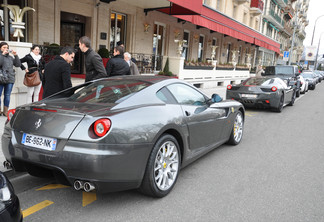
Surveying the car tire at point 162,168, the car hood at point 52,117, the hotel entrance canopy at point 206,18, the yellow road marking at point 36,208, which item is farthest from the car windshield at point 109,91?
the hotel entrance canopy at point 206,18

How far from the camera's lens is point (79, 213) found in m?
3.10

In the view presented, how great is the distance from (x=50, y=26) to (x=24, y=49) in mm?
3314

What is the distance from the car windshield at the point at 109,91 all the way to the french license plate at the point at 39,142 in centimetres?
77

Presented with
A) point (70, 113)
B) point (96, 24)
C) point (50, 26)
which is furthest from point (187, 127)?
point (96, 24)

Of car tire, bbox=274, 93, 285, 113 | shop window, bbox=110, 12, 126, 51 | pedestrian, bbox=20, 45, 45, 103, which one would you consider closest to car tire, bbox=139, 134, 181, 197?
pedestrian, bbox=20, 45, 45, 103

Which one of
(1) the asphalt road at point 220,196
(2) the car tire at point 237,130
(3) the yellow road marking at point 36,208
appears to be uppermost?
(2) the car tire at point 237,130

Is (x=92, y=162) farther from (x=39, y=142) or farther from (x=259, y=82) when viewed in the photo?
(x=259, y=82)

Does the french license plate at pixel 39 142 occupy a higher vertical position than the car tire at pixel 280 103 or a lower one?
higher

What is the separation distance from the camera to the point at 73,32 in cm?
1251

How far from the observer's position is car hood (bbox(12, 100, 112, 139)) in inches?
115

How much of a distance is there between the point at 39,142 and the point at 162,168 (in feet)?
4.56

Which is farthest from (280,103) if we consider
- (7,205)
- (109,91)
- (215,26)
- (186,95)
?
(7,205)

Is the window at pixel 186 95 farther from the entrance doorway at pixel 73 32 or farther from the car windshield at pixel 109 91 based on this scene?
the entrance doorway at pixel 73 32

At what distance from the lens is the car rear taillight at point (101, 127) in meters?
2.86
